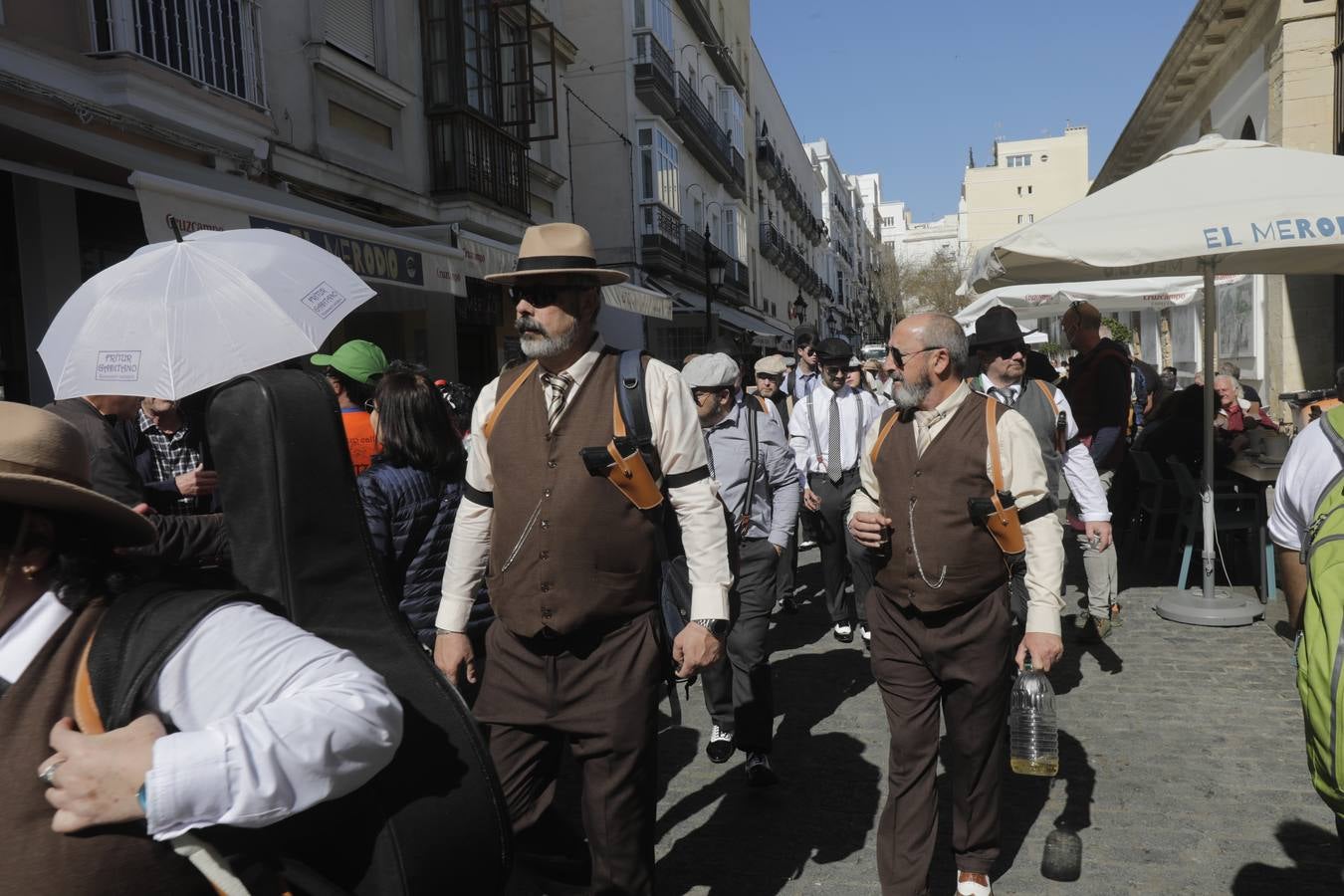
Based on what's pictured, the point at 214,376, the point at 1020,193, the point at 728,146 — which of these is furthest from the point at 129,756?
the point at 1020,193

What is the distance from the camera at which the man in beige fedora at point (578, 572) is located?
275 centimetres

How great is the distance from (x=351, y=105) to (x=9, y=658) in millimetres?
11306

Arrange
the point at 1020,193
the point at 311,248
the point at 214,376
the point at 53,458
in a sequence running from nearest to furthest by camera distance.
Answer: the point at 53,458 → the point at 214,376 → the point at 311,248 → the point at 1020,193

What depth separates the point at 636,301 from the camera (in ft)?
43.6

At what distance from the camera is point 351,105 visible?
37.9 feet

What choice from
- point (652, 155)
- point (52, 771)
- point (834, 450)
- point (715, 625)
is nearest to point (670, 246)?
point (652, 155)

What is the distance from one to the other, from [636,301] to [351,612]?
38.3 ft

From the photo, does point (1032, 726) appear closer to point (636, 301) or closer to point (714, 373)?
point (714, 373)

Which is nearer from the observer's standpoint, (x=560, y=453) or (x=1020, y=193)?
(x=560, y=453)

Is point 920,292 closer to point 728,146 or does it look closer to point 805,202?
point 805,202

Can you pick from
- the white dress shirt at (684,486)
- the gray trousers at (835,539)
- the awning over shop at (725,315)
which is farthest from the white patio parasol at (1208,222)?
the awning over shop at (725,315)

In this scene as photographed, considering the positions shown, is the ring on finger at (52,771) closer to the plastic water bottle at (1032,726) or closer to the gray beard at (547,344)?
the gray beard at (547,344)

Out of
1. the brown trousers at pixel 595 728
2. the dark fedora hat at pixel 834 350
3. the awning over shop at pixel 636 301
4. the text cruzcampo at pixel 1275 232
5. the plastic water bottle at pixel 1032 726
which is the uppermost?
the awning over shop at pixel 636 301

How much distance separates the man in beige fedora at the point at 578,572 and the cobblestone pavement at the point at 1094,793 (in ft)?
3.64
